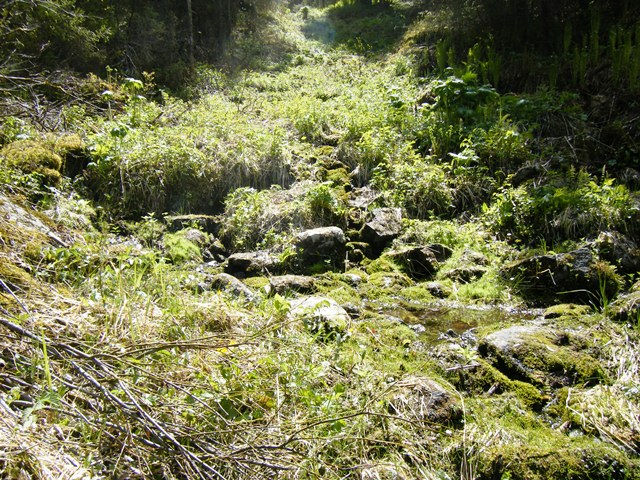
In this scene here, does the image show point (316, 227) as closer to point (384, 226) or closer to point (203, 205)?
point (384, 226)

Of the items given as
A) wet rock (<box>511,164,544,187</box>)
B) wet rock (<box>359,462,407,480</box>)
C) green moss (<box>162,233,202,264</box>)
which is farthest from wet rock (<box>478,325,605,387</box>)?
wet rock (<box>511,164,544,187</box>)

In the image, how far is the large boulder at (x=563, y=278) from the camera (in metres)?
4.48

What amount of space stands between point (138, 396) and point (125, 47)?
11.4m

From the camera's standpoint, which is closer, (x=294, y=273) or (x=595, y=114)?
(x=294, y=273)

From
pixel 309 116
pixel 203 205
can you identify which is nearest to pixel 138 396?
pixel 203 205

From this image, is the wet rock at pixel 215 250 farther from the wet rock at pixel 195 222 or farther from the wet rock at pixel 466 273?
the wet rock at pixel 466 273

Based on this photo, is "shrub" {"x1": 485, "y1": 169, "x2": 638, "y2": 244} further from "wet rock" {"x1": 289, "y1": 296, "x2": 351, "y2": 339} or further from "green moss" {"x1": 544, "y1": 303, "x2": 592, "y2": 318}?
"wet rock" {"x1": 289, "y1": 296, "x2": 351, "y2": 339}

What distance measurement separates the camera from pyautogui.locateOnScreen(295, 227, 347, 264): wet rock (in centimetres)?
591

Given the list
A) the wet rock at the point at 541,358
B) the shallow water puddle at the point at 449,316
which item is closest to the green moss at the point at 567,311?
the shallow water puddle at the point at 449,316

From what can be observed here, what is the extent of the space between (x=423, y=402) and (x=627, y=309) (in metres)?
2.32

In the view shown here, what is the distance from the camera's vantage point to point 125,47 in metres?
11.2

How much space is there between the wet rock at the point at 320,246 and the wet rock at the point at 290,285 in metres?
0.75

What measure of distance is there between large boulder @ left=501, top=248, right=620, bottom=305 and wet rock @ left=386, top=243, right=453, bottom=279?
86cm

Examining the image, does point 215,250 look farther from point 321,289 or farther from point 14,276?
point 14,276
